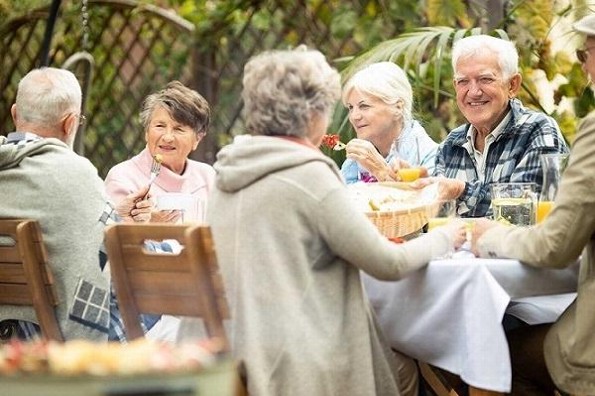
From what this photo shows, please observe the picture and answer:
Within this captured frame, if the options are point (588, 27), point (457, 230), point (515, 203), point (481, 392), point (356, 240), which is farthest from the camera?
point (515, 203)

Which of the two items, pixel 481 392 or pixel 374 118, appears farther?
pixel 374 118

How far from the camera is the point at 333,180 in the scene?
10.7 feet

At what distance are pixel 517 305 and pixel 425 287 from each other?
353mm

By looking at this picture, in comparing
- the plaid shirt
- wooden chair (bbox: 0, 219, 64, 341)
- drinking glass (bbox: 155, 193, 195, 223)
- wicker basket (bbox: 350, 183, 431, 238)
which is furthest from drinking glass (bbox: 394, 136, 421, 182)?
wooden chair (bbox: 0, 219, 64, 341)

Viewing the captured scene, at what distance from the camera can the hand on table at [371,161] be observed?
4449 millimetres

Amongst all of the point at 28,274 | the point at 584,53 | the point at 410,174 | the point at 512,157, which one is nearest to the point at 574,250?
the point at 584,53

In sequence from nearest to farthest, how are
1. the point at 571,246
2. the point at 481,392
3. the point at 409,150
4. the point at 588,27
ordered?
the point at 571,246 → the point at 481,392 → the point at 588,27 → the point at 409,150

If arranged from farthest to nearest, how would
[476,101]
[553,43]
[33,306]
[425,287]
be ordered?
[553,43] → [476,101] → [33,306] → [425,287]

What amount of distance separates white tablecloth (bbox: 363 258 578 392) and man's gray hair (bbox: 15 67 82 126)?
117 cm

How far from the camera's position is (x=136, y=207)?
4.43 m

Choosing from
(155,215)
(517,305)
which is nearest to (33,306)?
(155,215)

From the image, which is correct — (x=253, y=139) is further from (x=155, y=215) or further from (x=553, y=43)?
(x=553, y=43)

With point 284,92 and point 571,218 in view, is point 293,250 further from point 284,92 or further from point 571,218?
point 571,218

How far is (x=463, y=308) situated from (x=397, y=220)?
0.47 meters
